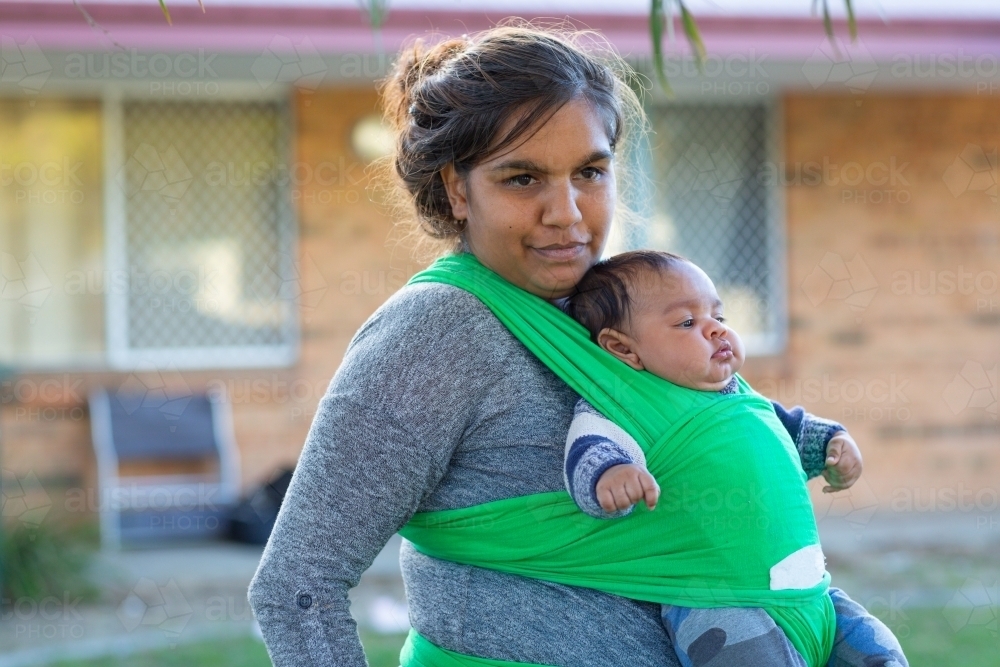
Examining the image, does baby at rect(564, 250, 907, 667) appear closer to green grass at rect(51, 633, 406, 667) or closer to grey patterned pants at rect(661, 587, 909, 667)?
grey patterned pants at rect(661, 587, 909, 667)

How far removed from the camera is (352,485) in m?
1.68

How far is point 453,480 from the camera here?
178 centimetres

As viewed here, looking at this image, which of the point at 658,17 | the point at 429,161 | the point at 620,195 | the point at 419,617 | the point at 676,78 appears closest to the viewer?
the point at 658,17

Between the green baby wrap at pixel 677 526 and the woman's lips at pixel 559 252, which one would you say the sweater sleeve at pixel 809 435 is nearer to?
the green baby wrap at pixel 677 526

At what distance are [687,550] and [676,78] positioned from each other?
645 cm

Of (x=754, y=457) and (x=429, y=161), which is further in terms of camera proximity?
(x=429, y=161)

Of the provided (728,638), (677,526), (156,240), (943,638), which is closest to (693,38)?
(677,526)

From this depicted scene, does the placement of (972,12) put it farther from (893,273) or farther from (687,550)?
(687,550)

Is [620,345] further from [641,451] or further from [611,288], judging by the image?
[641,451]

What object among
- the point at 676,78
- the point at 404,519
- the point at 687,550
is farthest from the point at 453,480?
the point at 676,78

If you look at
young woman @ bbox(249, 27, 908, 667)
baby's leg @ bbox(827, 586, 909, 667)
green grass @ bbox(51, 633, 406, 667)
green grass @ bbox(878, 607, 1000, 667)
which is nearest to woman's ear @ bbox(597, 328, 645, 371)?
young woman @ bbox(249, 27, 908, 667)

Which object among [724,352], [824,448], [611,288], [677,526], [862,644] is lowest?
[862,644]

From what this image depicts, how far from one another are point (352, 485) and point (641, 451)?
41cm

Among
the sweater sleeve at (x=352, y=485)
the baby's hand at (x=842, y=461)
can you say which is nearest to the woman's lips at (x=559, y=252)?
the sweater sleeve at (x=352, y=485)
